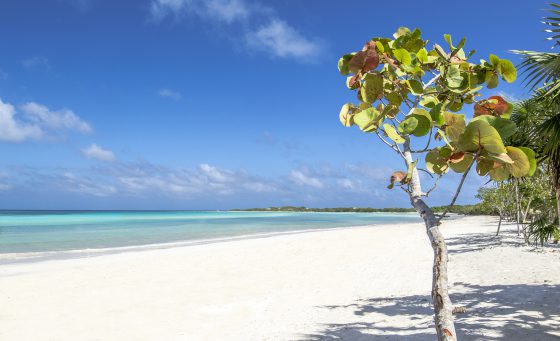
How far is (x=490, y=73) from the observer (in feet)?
9.07

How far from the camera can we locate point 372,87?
2.61 m

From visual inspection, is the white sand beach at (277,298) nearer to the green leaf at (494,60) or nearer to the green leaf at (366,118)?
the green leaf at (494,60)

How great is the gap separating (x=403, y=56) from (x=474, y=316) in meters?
6.20

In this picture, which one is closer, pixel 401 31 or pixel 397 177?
pixel 397 177

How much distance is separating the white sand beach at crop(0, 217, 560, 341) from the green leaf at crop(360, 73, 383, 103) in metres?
4.78

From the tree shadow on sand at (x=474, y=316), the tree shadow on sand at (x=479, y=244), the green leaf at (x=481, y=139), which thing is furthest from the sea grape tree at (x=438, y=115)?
the tree shadow on sand at (x=479, y=244)

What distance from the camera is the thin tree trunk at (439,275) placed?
104 inches

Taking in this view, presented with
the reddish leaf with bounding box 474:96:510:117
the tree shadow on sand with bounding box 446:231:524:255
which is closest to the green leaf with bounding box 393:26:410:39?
the reddish leaf with bounding box 474:96:510:117

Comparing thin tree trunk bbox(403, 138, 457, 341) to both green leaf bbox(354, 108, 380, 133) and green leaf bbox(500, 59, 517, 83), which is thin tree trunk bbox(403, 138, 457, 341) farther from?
green leaf bbox(500, 59, 517, 83)

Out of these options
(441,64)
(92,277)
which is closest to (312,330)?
(441,64)

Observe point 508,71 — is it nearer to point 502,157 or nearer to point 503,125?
point 503,125

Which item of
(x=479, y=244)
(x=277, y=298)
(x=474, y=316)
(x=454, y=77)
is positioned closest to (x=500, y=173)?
(x=454, y=77)

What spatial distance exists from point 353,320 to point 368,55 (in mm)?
5968

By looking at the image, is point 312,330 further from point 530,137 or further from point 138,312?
point 530,137
